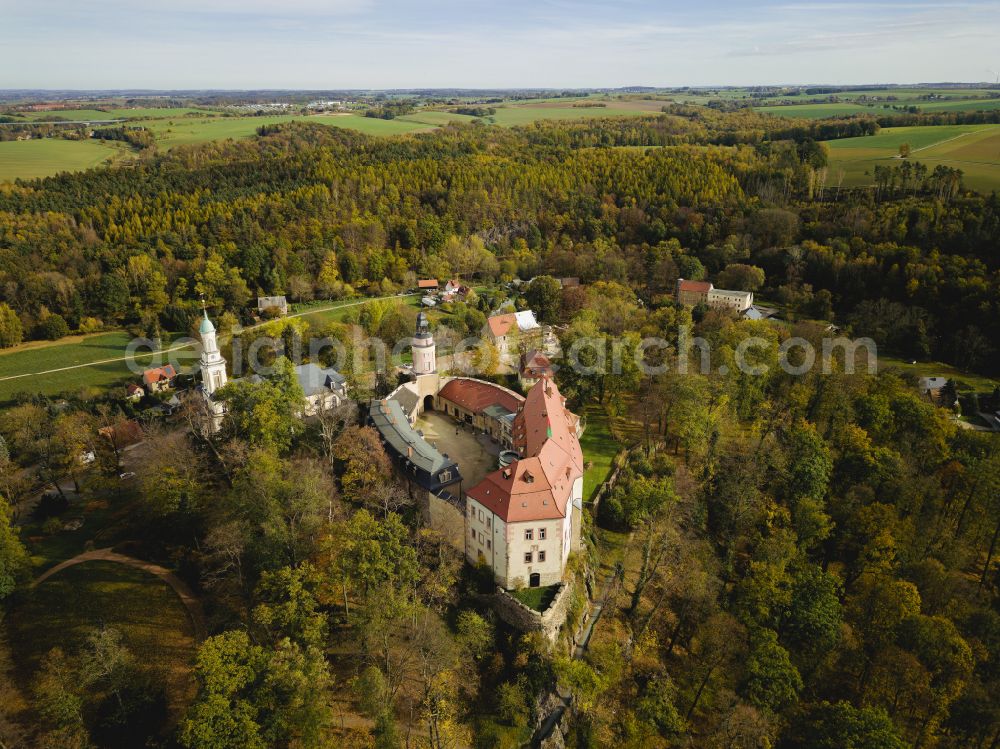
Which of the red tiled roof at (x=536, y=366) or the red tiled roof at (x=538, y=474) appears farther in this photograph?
the red tiled roof at (x=536, y=366)

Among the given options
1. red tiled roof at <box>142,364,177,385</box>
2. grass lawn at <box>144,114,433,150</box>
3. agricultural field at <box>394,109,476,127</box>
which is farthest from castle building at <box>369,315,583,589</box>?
agricultural field at <box>394,109,476,127</box>

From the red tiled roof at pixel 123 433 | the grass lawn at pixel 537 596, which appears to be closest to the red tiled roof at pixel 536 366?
the grass lawn at pixel 537 596

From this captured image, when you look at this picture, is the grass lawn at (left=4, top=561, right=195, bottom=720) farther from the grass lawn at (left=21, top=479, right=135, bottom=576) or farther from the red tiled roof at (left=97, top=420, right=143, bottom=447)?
the red tiled roof at (left=97, top=420, right=143, bottom=447)

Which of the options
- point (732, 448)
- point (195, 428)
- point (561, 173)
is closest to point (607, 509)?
point (732, 448)

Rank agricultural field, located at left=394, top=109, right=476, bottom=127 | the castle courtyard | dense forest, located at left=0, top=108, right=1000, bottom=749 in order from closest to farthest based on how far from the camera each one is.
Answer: dense forest, located at left=0, top=108, right=1000, bottom=749 < the castle courtyard < agricultural field, located at left=394, top=109, right=476, bottom=127

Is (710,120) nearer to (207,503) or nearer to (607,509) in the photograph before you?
(607,509)

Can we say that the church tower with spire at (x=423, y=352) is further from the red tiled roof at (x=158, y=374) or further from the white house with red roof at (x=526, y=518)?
the red tiled roof at (x=158, y=374)
